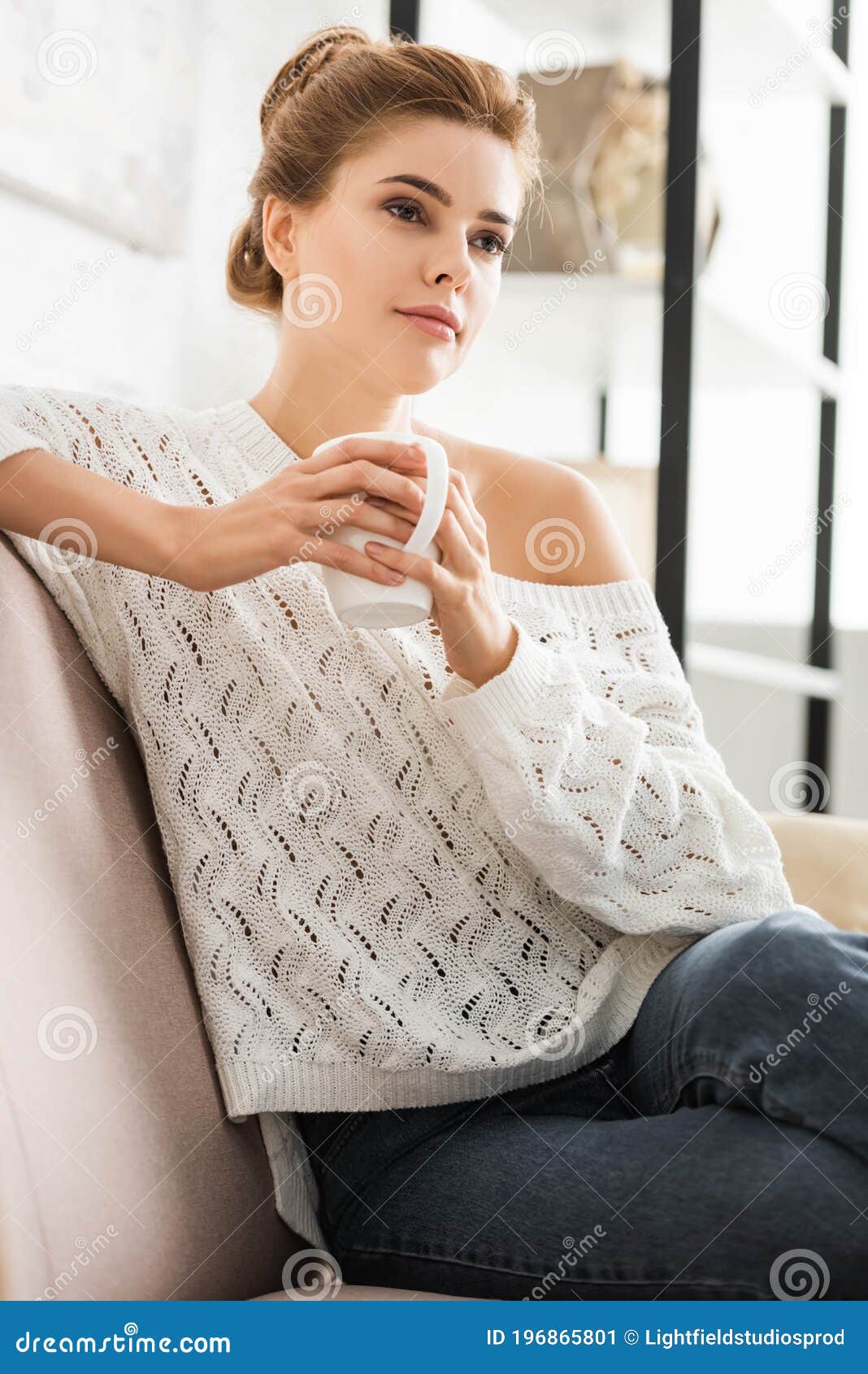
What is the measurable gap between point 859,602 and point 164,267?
4.98 feet

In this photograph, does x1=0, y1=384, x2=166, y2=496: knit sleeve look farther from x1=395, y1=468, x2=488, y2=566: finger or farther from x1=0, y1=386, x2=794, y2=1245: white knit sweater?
x1=395, y1=468, x2=488, y2=566: finger

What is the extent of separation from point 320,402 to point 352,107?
25 centimetres

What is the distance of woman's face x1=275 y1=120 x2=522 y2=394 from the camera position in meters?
1.11

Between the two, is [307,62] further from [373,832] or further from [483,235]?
[373,832]

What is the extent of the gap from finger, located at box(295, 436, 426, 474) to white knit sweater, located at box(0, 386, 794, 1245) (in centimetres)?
16

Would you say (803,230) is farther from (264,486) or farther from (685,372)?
(264,486)

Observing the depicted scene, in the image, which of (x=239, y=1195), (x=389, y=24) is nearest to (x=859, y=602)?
(x=389, y=24)

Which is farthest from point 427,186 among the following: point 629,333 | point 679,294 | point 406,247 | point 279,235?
point 629,333

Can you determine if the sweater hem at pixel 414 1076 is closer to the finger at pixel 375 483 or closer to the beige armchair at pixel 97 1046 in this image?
the beige armchair at pixel 97 1046

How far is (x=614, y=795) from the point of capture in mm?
976

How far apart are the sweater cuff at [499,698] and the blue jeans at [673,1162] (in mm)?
224

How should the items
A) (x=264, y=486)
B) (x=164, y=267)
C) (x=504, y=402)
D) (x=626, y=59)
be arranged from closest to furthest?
1. (x=264, y=486)
2. (x=164, y=267)
3. (x=626, y=59)
4. (x=504, y=402)

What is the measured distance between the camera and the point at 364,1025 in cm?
94

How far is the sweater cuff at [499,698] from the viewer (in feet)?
3.14
